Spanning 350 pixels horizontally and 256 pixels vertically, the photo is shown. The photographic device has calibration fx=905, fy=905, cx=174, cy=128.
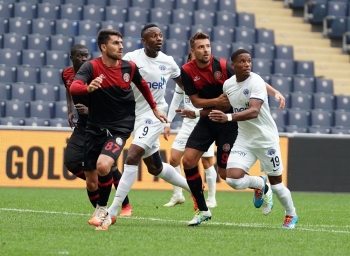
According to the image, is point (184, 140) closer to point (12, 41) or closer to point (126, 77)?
→ point (126, 77)

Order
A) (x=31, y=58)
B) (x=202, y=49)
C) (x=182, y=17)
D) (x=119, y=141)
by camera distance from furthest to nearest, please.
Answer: (x=182, y=17) → (x=31, y=58) → (x=202, y=49) → (x=119, y=141)

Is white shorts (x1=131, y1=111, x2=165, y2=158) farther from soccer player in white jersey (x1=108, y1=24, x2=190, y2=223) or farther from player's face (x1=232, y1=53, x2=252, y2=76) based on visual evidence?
player's face (x1=232, y1=53, x2=252, y2=76)

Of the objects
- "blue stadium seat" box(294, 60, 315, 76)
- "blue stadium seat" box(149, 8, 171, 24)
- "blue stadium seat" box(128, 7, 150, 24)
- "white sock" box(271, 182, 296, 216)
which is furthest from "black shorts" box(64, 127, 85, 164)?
"blue stadium seat" box(294, 60, 315, 76)

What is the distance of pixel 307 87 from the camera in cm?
2139

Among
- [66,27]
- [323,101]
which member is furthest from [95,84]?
[323,101]

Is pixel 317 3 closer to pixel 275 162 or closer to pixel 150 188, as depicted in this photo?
pixel 150 188

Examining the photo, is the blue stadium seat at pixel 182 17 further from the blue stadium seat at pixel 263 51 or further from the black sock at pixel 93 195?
the black sock at pixel 93 195

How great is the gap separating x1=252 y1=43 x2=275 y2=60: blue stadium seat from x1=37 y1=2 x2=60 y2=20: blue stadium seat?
4.78m

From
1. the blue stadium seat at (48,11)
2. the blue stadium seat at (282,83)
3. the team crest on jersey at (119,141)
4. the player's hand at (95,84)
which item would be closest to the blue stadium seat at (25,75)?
the blue stadium seat at (48,11)

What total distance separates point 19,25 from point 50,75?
6.41 feet

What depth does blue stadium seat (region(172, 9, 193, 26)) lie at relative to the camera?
21844 mm

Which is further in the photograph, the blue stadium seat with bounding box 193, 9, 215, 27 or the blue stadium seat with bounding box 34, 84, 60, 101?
the blue stadium seat with bounding box 193, 9, 215, 27

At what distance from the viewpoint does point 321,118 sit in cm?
2030

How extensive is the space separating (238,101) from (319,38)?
15261 millimetres
